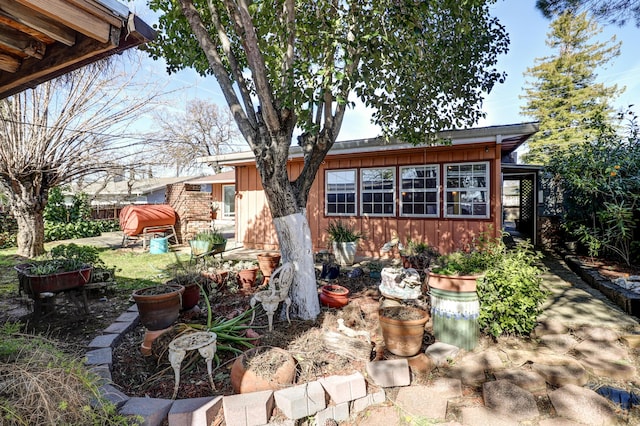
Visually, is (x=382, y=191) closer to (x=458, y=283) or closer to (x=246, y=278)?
(x=246, y=278)

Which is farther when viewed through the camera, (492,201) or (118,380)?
(492,201)

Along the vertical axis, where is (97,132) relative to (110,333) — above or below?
above

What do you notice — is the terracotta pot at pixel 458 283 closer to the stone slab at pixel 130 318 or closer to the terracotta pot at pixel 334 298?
the terracotta pot at pixel 334 298

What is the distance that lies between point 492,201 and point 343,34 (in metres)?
4.93

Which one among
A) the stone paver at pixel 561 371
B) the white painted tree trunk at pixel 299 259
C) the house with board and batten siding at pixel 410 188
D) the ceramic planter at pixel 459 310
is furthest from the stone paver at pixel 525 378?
the house with board and batten siding at pixel 410 188

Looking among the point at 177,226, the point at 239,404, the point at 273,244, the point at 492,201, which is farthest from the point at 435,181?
the point at 177,226

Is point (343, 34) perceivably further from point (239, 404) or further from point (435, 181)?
point (435, 181)

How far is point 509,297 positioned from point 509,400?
948 millimetres

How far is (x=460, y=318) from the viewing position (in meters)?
3.06

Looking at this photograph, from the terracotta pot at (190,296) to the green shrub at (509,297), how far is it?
3.05m

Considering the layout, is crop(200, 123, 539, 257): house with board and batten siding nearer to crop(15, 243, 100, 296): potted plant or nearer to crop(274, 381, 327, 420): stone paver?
crop(274, 381, 327, 420): stone paver

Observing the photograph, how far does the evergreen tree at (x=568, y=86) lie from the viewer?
65.6 feet

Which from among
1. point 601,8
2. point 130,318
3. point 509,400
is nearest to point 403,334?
point 509,400

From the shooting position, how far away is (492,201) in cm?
662
